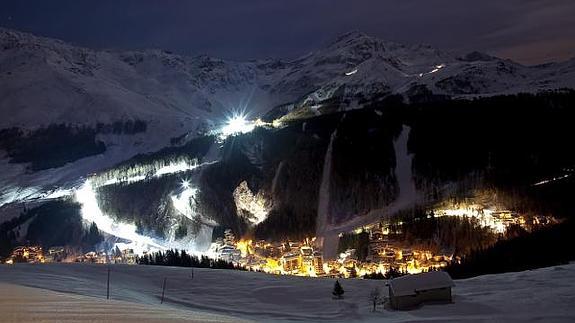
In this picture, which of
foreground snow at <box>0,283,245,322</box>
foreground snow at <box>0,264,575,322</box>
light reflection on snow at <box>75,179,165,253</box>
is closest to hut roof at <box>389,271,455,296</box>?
foreground snow at <box>0,264,575,322</box>

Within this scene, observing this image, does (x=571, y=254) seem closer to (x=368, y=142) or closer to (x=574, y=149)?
(x=574, y=149)

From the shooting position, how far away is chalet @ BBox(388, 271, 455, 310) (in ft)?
135

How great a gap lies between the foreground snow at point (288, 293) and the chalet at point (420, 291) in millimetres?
1162

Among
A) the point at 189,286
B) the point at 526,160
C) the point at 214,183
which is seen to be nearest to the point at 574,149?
the point at 526,160

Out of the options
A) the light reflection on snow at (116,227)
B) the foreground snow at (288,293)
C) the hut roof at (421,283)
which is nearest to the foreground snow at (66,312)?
the foreground snow at (288,293)

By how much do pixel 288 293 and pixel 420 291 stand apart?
1519 centimetres

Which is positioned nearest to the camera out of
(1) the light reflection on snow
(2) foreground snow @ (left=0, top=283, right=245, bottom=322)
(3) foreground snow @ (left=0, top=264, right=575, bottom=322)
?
(2) foreground snow @ (left=0, top=283, right=245, bottom=322)

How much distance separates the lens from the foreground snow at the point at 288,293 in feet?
112

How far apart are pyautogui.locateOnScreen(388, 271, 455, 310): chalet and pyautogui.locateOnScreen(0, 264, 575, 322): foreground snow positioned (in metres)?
1.16

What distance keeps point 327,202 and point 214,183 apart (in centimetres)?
4459

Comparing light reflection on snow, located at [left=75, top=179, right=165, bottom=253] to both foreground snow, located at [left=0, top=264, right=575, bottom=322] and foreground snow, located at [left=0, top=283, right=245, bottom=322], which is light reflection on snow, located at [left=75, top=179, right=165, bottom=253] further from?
foreground snow, located at [left=0, top=283, right=245, bottom=322]

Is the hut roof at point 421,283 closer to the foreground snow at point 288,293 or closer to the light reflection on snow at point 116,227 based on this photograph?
the foreground snow at point 288,293

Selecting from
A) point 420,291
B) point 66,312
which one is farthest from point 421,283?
point 66,312

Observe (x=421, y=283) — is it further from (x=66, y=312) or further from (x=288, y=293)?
(x=66, y=312)
